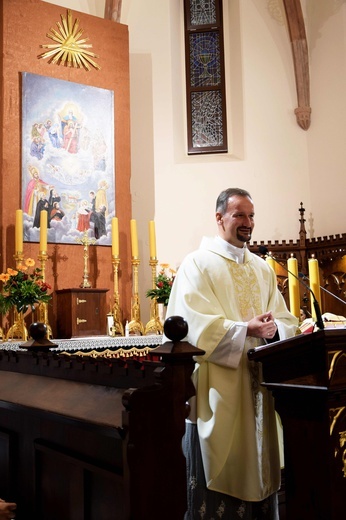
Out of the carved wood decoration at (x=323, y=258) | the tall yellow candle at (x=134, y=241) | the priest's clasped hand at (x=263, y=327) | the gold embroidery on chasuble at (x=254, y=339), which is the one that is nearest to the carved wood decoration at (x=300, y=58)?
the carved wood decoration at (x=323, y=258)

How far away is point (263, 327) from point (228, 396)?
0.38 m

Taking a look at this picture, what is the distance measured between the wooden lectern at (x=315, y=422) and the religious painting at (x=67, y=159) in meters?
5.17

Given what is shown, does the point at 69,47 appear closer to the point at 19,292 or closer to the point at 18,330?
the point at 19,292

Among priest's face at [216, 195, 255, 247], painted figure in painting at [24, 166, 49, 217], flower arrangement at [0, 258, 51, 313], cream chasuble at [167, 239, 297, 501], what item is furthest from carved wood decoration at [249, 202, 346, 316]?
cream chasuble at [167, 239, 297, 501]

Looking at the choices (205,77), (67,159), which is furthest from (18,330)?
(205,77)

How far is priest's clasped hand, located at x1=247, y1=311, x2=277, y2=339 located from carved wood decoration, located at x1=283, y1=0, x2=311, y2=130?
731cm

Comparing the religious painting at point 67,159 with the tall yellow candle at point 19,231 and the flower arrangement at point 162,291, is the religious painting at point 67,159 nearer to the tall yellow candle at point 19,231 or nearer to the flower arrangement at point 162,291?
the tall yellow candle at point 19,231

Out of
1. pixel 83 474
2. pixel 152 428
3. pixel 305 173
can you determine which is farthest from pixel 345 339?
pixel 305 173

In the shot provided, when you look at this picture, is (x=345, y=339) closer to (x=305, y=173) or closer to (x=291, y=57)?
(x=305, y=173)

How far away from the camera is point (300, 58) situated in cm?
973

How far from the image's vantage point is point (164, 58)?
30.7ft

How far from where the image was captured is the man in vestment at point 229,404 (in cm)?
294

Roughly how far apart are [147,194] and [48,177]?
1792 mm

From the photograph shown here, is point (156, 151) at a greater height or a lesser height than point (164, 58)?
lesser
